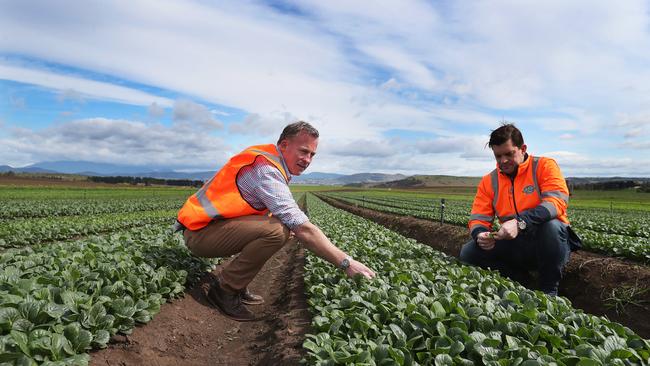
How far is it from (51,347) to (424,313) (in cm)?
310

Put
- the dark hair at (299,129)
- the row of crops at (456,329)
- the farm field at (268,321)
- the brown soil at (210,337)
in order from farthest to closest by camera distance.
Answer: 1. the dark hair at (299,129)
2. the brown soil at (210,337)
3. the farm field at (268,321)
4. the row of crops at (456,329)

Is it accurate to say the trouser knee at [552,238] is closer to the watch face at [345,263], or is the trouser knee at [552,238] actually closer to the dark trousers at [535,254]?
the dark trousers at [535,254]

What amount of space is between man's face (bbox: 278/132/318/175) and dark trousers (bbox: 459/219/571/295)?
3.40 metres

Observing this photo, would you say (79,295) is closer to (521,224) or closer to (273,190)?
(273,190)

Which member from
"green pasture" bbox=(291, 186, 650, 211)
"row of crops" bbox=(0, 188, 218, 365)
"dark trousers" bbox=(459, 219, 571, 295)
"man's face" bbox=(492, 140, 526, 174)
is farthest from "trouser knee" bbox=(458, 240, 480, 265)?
"green pasture" bbox=(291, 186, 650, 211)

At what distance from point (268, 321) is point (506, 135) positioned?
14.4 feet

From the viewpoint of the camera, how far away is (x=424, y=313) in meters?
3.64

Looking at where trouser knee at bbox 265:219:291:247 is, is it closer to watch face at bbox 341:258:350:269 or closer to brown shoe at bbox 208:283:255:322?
brown shoe at bbox 208:283:255:322

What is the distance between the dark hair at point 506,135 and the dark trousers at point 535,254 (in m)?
1.31

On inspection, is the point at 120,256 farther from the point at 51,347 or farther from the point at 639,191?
the point at 639,191

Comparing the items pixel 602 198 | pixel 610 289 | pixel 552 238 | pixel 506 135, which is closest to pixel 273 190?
pixel 506 135

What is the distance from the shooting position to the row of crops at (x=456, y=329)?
2.86 metres

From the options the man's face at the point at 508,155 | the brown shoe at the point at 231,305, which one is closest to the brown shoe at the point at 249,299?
the brown shoe at the point at 231,305

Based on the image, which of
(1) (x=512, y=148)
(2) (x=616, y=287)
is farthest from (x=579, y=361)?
(2) (x=616, y=287)
